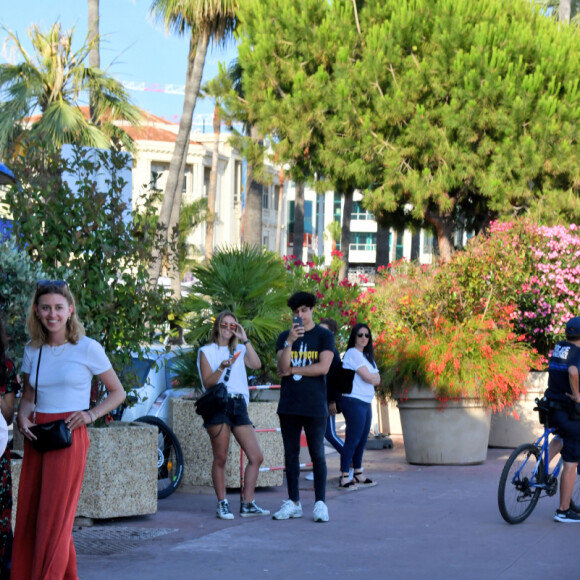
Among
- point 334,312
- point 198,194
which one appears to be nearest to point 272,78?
point 334,312

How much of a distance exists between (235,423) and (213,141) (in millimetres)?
61003

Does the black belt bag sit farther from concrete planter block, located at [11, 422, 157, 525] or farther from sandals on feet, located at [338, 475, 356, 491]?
concrete planter block, located at [11, 422, 157, 525]

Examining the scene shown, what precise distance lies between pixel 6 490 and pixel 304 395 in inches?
127

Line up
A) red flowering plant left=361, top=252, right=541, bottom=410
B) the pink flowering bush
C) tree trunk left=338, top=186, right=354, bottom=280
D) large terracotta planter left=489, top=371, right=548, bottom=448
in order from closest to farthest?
red flowering plant left=361, top=252, right=541, bottom=410 → large terracotta planter left=489, top=371, right=548, bottom=448 → the pink flowering bush → tree trunk left=338, top=186, right=354, bottom=280

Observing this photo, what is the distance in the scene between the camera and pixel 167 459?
995cm

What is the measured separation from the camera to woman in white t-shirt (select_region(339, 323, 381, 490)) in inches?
412

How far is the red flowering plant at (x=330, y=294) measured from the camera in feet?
50.0

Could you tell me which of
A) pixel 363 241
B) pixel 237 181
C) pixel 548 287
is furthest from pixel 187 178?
pixel 548 287

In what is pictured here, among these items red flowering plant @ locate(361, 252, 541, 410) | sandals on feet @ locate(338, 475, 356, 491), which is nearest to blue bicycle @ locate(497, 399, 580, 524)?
sandals on feet @ locate(338, 475, 356, 491)

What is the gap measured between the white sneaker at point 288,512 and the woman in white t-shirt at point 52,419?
312 centimetres

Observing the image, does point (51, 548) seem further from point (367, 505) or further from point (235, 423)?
point (367, 505)

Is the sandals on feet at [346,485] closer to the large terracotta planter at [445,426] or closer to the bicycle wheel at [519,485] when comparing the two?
the large terracotta planter at [445,426]

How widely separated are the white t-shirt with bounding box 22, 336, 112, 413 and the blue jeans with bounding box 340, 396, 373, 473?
5.30 metres

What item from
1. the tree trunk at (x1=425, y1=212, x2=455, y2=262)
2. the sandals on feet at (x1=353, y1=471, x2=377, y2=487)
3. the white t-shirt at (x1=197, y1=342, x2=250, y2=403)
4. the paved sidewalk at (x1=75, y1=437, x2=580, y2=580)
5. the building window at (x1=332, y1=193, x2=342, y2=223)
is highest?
the building window at (x1=332, y1=193, x2=342, y2=223)
